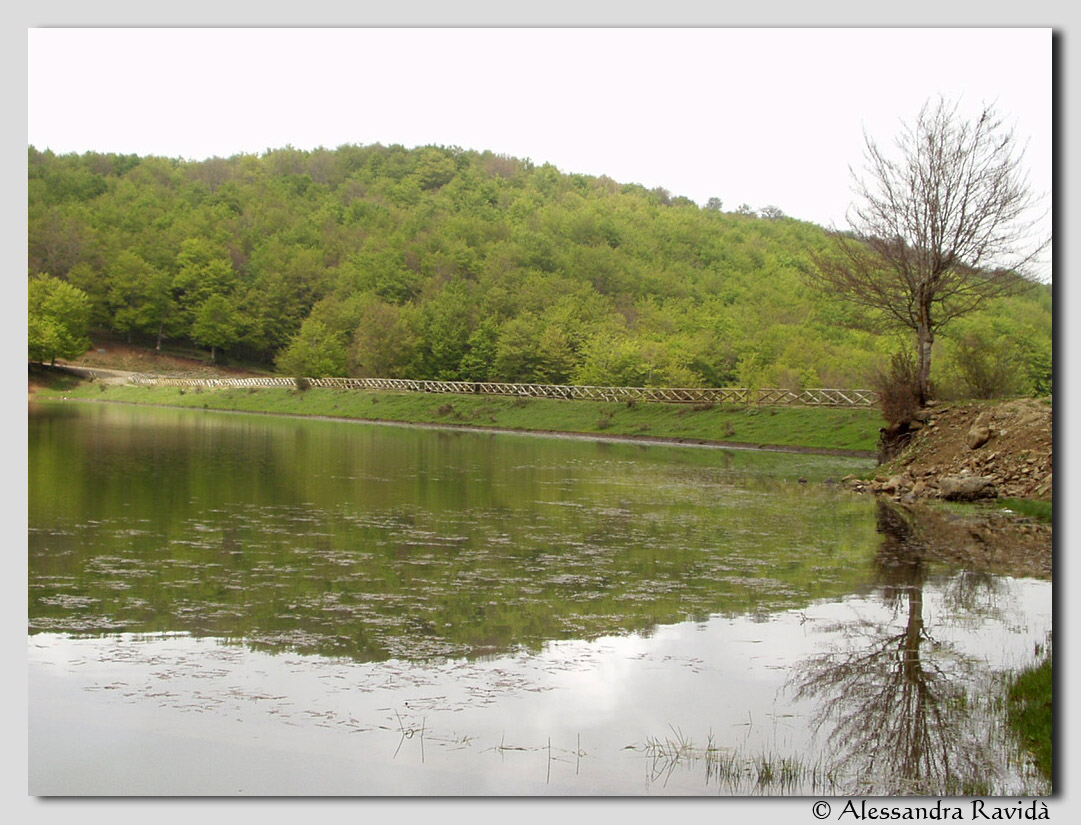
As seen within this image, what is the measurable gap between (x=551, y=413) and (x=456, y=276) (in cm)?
5232

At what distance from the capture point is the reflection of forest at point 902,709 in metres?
8.77

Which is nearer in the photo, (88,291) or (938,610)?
(938,610)

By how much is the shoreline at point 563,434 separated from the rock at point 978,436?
1874 centimetres

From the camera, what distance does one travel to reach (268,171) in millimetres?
190125

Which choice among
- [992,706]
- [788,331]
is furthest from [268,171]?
[992,706]

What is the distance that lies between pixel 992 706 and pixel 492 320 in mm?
90530

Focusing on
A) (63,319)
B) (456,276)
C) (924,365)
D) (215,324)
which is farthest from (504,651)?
(215,324)

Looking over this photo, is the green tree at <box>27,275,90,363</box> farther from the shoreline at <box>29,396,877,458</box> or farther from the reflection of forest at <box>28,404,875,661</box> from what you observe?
the reflection of forest at <box>28,404,875,661</box>

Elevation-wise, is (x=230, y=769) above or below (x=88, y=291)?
below

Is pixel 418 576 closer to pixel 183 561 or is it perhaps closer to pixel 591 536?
pixel 183 561

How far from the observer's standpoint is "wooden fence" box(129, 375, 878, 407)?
61.5 meters

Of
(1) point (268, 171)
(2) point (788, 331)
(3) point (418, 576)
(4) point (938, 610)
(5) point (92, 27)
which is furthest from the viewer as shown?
(1) point (268, 171)

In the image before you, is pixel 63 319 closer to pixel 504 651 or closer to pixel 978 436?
pixel 978 436

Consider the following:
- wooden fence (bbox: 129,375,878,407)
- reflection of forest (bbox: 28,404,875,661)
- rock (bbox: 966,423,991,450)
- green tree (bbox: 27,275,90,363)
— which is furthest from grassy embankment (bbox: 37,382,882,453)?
rock (bbox: 966,423,991,450)
